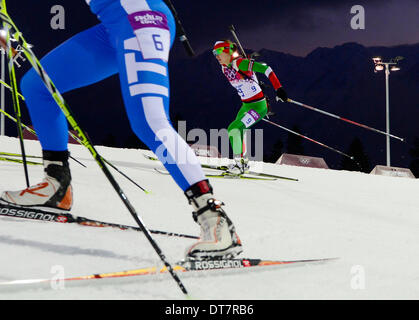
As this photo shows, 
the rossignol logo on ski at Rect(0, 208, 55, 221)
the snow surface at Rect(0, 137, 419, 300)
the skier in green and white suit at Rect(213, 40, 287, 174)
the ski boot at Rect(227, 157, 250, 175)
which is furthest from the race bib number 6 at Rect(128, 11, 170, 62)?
the skier in green and white suit at Rect(213, 40, 287, 174)

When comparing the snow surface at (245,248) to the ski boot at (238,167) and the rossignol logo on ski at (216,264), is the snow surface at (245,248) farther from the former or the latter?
the ski boot at (238,167)

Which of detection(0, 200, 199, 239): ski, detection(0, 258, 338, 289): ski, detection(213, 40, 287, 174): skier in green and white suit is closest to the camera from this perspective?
detection(0, 258, 338, 289): ski

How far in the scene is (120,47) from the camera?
155 cm

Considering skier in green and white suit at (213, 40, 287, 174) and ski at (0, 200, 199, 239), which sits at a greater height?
skier in green and white suit at (213, 40, 287, 174)

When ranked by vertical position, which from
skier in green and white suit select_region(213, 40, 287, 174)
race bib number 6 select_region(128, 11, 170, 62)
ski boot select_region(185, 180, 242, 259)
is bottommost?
ski boot select_region(185, 180, 242, 259)

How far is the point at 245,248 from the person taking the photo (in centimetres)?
173

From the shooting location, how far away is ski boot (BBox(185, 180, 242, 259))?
4.53 feet

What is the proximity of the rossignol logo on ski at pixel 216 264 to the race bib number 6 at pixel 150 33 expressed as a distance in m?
0.78

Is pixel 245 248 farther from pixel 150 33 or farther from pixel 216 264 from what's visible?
pixel 150 33

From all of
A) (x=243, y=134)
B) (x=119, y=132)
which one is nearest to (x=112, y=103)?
(x=119, y=132)

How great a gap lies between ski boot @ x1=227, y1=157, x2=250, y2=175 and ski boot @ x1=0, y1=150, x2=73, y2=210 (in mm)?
3628

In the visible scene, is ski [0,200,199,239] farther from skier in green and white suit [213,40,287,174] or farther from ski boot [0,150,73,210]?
skier in green and white suit [213,40,287,174]
